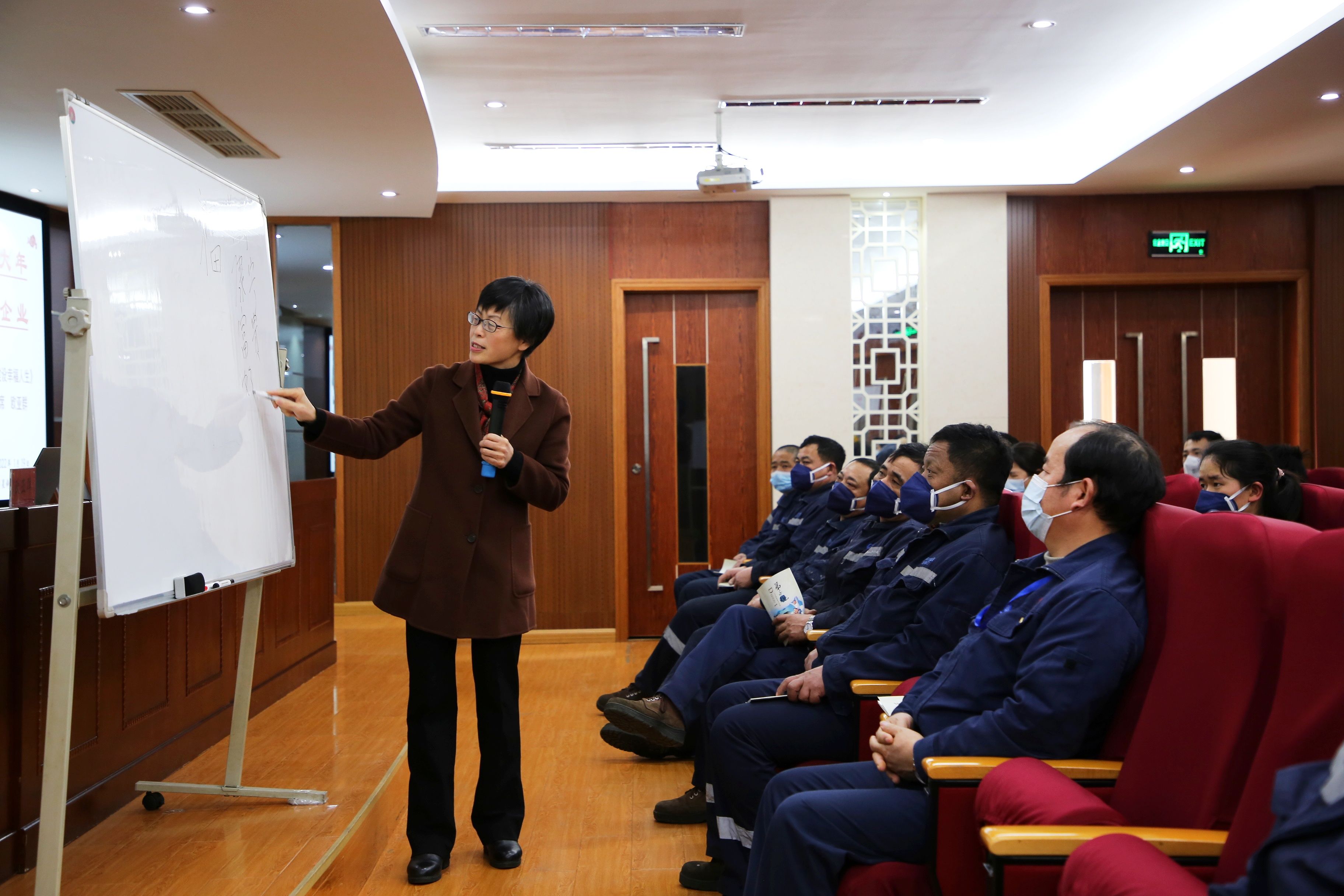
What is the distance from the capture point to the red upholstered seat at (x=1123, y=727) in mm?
1559

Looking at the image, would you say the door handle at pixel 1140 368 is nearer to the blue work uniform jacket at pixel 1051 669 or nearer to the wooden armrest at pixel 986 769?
the blue work uniform jacket at pixel 1051 669

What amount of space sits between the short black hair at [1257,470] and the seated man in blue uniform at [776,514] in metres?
1.79

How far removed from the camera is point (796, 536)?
4246 mm

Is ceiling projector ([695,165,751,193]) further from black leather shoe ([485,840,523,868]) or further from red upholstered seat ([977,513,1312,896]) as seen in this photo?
red upholstered seat ([977,513,1312,896])

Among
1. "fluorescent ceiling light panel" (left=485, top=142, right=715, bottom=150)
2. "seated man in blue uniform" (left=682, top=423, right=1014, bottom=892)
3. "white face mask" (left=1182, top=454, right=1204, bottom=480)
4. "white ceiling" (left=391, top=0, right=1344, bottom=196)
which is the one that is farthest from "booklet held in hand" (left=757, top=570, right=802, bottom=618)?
"fluorescent ceiling light panel" (left=485, top=142, right=715, bottom=150)

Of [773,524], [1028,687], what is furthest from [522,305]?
[773,524]

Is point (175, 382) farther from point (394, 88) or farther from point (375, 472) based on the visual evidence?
point (375, 472)

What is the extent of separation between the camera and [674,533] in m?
6.26

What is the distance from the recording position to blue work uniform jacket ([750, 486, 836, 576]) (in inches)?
164

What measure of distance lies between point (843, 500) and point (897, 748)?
1875mm

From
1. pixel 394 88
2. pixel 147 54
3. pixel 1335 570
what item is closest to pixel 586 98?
pixel 394 88

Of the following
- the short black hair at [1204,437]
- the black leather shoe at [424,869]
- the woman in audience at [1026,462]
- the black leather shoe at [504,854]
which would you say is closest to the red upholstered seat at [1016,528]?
the woman in audience at [1026,462]

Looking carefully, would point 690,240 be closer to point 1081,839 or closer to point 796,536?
point 796,536

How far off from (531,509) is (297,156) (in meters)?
2.38
